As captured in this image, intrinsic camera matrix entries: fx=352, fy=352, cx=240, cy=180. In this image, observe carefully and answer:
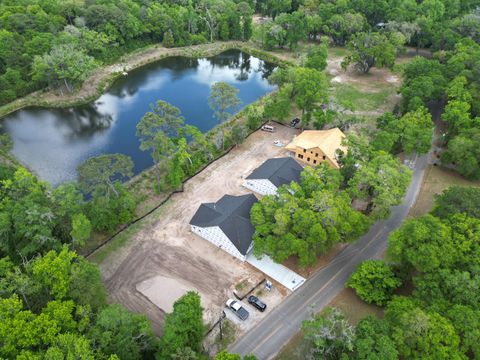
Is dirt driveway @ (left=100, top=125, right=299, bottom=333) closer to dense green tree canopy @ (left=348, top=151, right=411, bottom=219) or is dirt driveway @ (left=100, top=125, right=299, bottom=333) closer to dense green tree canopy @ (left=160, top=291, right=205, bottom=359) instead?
dense green tree canopy @ (left=160, top=291, right=205, bottom=359)

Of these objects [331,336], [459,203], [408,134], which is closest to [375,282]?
[331,336]

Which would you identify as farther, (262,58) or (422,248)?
(262,58)

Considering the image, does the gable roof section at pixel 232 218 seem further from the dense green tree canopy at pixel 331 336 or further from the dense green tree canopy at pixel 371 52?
the dense green tree canopy at pixel 371 52

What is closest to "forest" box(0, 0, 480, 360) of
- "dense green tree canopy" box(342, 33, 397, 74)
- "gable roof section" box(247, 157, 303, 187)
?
"dense green tree canopy" box(342, 33, 397, 74)

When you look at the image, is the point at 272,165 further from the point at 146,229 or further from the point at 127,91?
the point at 127,91

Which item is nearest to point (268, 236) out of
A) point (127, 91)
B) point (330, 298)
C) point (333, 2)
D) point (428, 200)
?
point (330, 298)

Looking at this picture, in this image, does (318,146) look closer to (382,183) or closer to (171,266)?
(382,183)

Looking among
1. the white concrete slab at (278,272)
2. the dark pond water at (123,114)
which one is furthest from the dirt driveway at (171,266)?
the dark pond water at (123,114)
